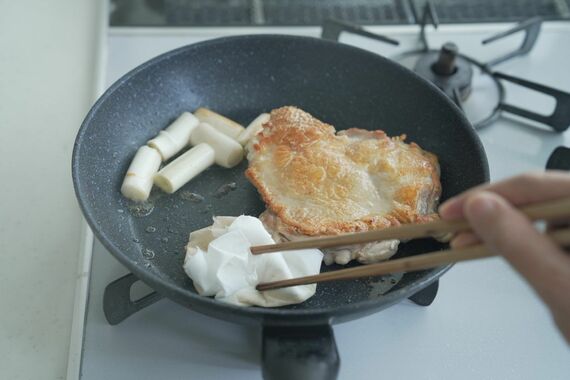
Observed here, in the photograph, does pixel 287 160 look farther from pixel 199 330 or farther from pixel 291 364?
pixel 291 364

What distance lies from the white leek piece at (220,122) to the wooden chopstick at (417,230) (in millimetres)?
444

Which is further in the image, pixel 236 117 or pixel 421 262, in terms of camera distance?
pixel 236 117

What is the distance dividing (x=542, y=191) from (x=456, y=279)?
27.1 inches

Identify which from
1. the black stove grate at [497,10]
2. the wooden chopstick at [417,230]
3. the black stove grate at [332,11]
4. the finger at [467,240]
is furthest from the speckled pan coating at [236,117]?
the black stove grate at [497,10]

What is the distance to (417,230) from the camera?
810 mm

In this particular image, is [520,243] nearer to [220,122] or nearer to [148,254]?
[148,254]

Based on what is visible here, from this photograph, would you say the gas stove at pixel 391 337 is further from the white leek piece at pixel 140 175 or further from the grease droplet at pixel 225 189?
the grease droplet at pixel 225 189

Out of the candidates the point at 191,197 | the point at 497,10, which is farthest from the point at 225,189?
the point at 497,10

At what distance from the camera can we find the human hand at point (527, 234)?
0.63 meters

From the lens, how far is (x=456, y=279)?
134 centimetres

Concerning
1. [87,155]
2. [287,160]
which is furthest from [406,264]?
[87,155]

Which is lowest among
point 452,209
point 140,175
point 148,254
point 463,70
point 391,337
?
point 391,337

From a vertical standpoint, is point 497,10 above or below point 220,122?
above

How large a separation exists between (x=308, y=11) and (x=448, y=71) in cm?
51
